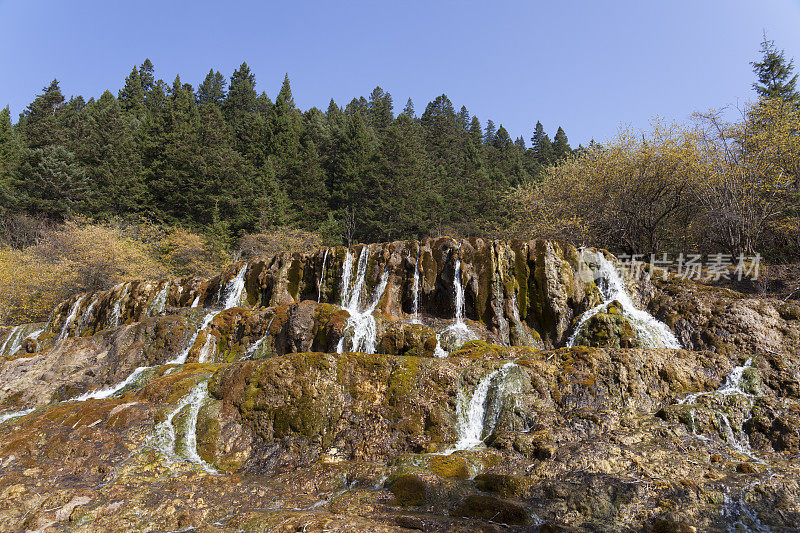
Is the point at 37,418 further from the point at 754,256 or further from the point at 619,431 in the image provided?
the point at 754,256

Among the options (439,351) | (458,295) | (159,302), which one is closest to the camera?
(439,351)

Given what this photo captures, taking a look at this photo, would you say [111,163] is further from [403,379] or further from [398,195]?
[403,379]

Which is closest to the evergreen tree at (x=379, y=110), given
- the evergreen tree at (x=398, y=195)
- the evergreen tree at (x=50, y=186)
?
the evergreen tree at (x=398, y=195)

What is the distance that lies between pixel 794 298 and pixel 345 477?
726 inches

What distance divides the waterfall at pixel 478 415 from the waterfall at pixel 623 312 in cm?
579

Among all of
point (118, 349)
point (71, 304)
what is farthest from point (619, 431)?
point (71, 304)

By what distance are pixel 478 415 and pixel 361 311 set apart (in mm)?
9843

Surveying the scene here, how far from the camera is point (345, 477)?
281 inches

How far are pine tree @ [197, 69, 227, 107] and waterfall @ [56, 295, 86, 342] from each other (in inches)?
2153

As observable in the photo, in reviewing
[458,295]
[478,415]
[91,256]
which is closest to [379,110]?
[91,256]

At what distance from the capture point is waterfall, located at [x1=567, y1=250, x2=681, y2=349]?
12930mm

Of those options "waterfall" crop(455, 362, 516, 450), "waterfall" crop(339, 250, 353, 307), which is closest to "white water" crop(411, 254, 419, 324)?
"waterfall" crop(339, 250, 353, 307)

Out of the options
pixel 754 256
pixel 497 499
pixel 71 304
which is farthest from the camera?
pixel 71 304

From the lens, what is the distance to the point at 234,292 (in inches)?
801
